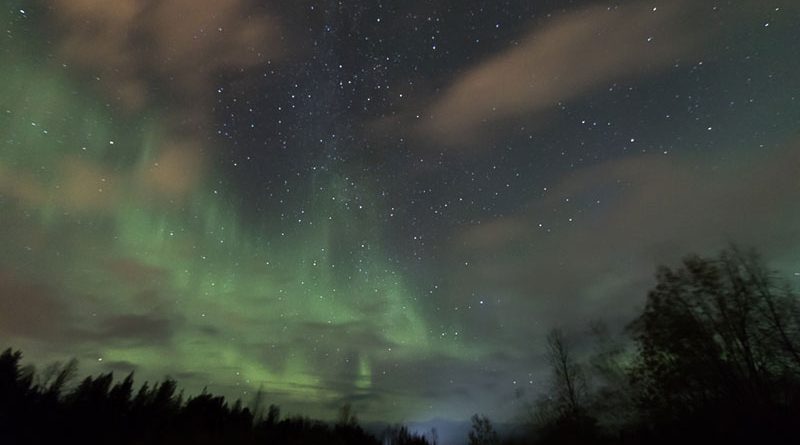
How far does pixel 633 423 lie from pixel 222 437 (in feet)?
108

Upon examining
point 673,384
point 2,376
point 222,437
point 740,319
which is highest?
point 2,376

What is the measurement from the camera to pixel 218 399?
103m

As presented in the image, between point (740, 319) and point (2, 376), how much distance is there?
11118cm

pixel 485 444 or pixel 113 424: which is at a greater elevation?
pixel 113 424

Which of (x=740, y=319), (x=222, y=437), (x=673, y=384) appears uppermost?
(x=740, y=319)

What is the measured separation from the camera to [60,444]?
247 ft

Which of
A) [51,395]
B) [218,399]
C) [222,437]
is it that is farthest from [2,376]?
[222,437]

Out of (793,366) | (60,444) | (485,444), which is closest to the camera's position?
(793,366)

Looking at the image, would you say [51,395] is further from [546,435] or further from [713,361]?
[713,361]

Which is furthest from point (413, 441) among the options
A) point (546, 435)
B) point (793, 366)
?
point (793, 366)

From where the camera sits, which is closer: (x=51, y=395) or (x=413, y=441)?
(x=413, y=441)

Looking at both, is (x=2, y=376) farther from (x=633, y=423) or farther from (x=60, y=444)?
(x=633, y=423)

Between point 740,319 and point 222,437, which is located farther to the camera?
point 222,437

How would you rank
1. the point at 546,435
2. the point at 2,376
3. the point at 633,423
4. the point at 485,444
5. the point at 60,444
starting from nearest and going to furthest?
1. the point at 633,423
2. the point at 546,435
3. the point at 485,444
4. the point at 60,444
5. the point at 2,376
